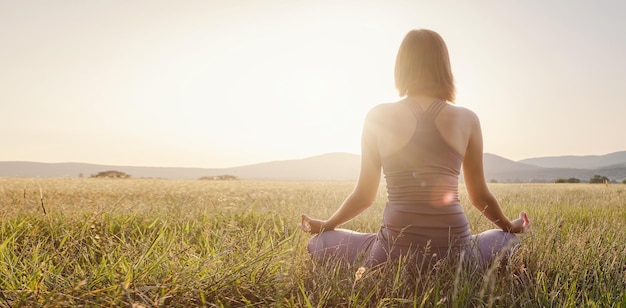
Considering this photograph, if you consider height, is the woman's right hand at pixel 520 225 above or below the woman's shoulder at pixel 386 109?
below

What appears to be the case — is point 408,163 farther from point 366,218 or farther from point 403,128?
point 366,218

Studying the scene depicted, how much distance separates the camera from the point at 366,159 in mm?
3340

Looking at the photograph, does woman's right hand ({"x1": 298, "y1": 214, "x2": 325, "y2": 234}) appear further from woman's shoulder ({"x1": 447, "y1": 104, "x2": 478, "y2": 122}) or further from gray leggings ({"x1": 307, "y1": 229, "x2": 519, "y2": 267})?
woman's shoulder ({"x1": 447, "y1": 104, "x2": 478, "y2": 122})

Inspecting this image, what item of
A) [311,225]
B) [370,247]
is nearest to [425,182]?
[370,247]

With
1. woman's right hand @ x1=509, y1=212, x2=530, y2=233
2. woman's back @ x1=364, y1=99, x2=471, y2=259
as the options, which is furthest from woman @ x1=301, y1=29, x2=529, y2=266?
woman's right hand @ x1=509, y1=212, x2=530, y2=233

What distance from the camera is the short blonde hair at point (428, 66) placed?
122 inches

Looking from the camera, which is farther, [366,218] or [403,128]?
[366,218]

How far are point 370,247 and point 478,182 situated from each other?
89 cm

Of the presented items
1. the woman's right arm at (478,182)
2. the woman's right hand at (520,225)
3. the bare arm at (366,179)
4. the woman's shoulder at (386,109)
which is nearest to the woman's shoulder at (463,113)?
the woman's right arm at (478,182)

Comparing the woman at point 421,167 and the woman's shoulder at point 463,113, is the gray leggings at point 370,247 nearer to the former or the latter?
the woman at point 421,167

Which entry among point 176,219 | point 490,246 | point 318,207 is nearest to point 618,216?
point 318,207

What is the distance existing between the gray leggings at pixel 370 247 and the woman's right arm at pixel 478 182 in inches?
4.9

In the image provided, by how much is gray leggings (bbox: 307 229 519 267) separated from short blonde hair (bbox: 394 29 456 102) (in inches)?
39.4

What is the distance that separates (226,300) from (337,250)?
42.5 inches
